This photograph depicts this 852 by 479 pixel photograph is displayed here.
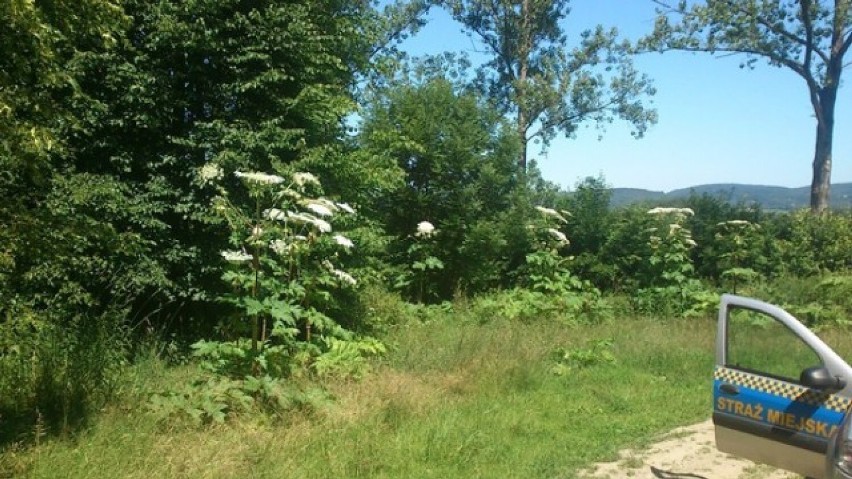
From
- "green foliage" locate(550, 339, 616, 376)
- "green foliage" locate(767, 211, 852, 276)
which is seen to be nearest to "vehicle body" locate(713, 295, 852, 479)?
"green foliage" locate(550, 339, 616, 376)

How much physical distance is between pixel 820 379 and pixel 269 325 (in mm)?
6672

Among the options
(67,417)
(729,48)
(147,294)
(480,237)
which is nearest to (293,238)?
(67,417)

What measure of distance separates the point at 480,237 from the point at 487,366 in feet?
21.9

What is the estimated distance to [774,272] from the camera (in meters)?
16.8

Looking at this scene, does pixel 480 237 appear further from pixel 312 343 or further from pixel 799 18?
pixel 799 18

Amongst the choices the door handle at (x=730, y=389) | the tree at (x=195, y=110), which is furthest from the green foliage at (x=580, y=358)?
the tree at (x=195, y=110)

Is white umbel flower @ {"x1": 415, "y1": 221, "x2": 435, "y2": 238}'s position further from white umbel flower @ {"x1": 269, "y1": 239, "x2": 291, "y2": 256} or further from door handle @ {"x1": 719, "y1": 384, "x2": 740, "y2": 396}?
door handle @ {"x1": 719, "y1": 384, "x2": 740, "y2": 396}

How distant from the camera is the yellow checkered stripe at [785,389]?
186 inches

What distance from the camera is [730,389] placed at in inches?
211

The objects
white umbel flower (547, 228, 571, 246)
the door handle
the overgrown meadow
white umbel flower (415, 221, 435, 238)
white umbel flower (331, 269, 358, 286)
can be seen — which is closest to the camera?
the door handle

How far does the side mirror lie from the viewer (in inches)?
180

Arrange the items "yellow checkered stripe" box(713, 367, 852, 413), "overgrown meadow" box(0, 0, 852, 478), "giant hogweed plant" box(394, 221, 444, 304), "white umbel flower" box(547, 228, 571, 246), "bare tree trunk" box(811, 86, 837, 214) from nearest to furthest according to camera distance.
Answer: "yellow checkered stripe" box(713, 367, 852, 413) < "overgrown meadow" box(0, 0, 852, 478) < "giant hogweed plant" box(394, 221, 444, 304) < "white umbel flower" box(547, 228, 571, 246) < "bare tree trunk" box(811, 86, 837, 214)

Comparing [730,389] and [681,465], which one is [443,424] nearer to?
[681,465]

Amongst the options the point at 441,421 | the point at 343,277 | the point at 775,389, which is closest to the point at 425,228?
the point at 343,277
